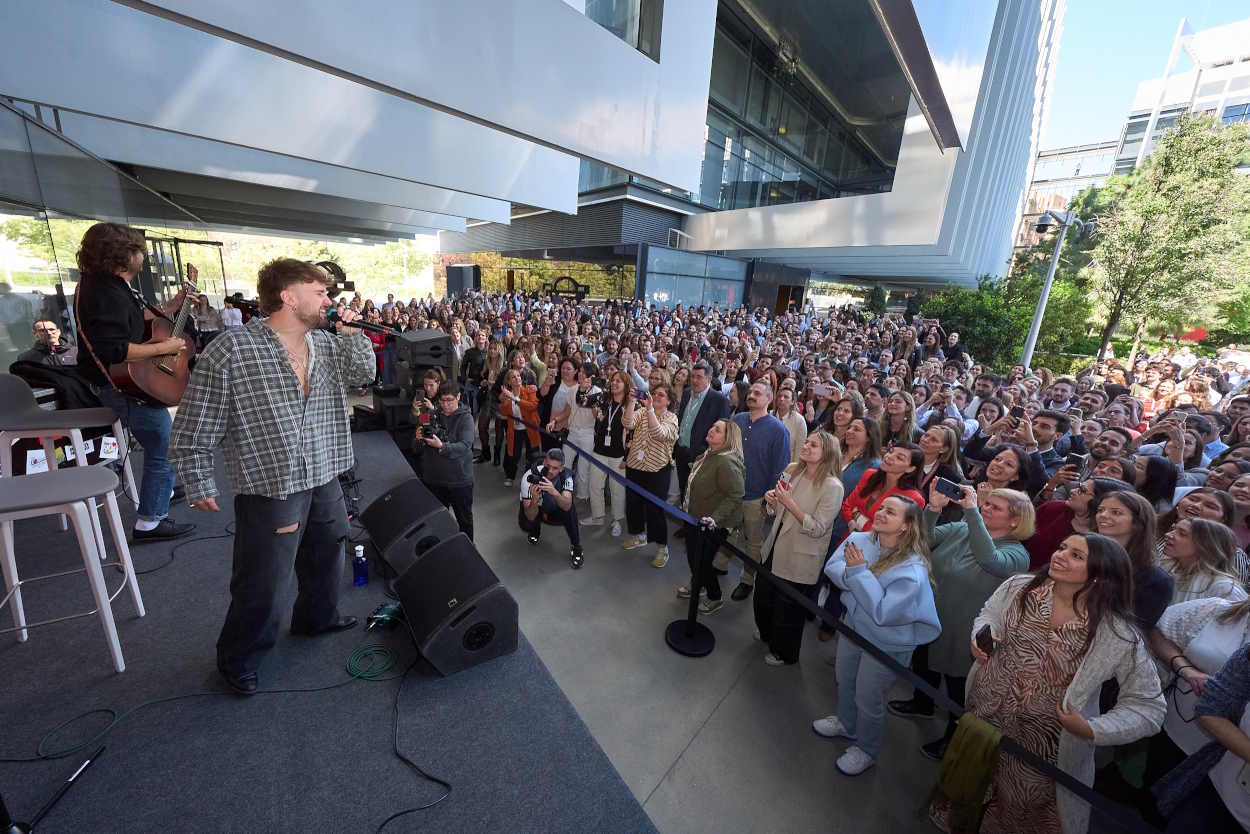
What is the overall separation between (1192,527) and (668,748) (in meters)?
2.96

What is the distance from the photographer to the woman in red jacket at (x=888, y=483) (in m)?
3.13

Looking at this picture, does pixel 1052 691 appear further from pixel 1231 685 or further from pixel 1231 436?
pixel 1231 436

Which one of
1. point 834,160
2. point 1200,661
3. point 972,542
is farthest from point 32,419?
point 834,160

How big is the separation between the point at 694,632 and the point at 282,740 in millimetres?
2517

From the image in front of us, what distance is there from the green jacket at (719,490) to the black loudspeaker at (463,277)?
29.9 m

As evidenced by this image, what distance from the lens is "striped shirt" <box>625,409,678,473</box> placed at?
4508mm

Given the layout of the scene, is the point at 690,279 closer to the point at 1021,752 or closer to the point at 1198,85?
the point at 1021,752

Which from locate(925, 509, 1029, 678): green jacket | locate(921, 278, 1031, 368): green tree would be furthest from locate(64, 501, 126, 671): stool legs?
locate(921, 278, 1031, 368): green tree

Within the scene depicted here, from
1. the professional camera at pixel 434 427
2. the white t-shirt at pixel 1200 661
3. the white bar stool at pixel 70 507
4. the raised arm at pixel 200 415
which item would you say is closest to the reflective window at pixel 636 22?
the professional camera at pixel 434 427

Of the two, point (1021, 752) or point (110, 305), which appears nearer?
point (1021, 752)

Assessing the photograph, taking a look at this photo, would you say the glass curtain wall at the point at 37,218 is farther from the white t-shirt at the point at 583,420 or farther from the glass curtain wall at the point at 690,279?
the glass curtain wall at the point at 690,279

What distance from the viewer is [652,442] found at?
14.9 ft

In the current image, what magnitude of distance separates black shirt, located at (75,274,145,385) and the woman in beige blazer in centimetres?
418

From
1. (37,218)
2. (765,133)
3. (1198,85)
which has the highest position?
(1198,85)
